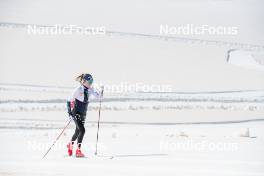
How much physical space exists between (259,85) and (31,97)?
16.1 ft

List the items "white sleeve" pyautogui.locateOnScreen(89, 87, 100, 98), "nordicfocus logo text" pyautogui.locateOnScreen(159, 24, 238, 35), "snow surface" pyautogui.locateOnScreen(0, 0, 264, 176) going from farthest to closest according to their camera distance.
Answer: "nordicfocus logo text" pyautogui.locateOnScreen(159, 24, 238, 35) < "white sleeve" pyautogui.locateOnScreen(89, 87, 100, 98) < "snow surface" pyautogui.locateOnScreen(0, 0, 264, 176)

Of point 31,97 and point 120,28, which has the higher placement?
point 120,28

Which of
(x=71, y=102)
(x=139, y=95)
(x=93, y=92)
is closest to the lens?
(x=71, y=102)

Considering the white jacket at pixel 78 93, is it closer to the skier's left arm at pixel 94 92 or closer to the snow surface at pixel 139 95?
the skier's left arm at pixel 94 92

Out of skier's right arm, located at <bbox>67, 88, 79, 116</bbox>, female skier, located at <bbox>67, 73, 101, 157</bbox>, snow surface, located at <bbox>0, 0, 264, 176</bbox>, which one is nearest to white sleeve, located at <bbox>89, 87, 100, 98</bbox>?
female skier, located at <bbox>67, 73, 101, 157</bbox>

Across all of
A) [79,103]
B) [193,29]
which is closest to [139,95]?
[193,29]

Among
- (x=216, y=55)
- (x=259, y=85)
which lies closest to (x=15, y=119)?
(x=259, y=85)

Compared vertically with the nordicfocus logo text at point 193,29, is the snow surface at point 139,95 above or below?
below

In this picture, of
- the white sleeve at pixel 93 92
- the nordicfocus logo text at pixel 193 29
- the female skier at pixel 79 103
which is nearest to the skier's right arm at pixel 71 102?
the female skier at pixel 79 103

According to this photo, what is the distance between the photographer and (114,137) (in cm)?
742

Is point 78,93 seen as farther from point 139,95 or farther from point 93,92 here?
point 139,95

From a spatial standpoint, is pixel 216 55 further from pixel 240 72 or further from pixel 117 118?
pixel 117 118

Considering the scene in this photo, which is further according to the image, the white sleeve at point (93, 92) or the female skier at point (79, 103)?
the white sleeve at point (93, 92)

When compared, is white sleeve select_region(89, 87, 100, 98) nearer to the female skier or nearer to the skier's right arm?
the female skier
